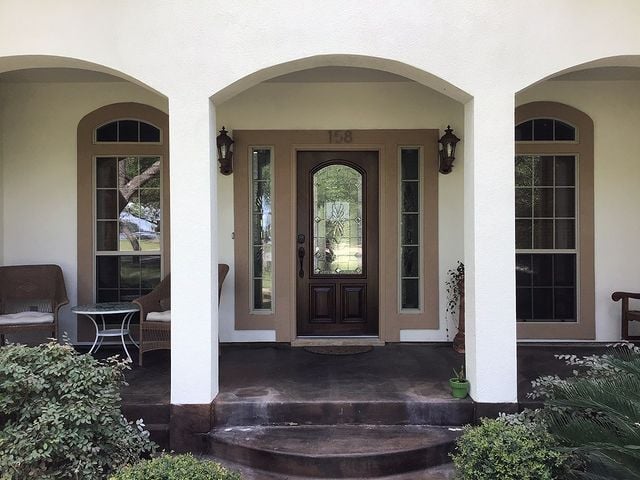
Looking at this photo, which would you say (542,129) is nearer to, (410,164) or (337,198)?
(410,164)

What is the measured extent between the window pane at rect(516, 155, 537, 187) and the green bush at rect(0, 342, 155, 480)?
4349 millimetres

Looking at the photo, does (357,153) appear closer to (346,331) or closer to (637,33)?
(346,331)

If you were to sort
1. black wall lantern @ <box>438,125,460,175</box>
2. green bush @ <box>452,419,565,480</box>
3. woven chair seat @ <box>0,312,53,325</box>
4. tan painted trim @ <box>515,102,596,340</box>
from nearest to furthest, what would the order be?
1. green bush @ <box>452,419,565,480</box>
2. woven chair seat @ <box>0,312,53,325</box>
3. black wall lantern @ <box>438,125,460,175</box>
4. tan painted trim @ <box>515,102,596,340</box>

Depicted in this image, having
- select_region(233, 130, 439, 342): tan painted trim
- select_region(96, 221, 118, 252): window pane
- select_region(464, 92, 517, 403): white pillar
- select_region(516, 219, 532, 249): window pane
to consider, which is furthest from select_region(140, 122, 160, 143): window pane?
select_region(516, 219, 532, 249): window pane

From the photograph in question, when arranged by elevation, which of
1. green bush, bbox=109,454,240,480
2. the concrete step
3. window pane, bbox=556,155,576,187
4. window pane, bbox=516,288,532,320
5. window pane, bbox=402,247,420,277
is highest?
window pane, bbox=556,155,576,187

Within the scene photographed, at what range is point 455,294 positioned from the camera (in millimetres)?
5324

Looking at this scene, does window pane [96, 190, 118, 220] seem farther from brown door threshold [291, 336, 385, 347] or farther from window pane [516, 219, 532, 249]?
window pane [516, 219, 532, 249]

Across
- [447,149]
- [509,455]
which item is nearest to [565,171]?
[447,149]

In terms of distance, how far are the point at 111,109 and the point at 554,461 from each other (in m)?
5.00

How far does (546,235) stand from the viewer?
5.45m

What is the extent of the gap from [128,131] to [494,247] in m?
3.92

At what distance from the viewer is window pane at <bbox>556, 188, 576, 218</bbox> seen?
543 cm

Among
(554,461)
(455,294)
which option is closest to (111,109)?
(455,294)

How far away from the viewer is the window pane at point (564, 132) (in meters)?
5.41
